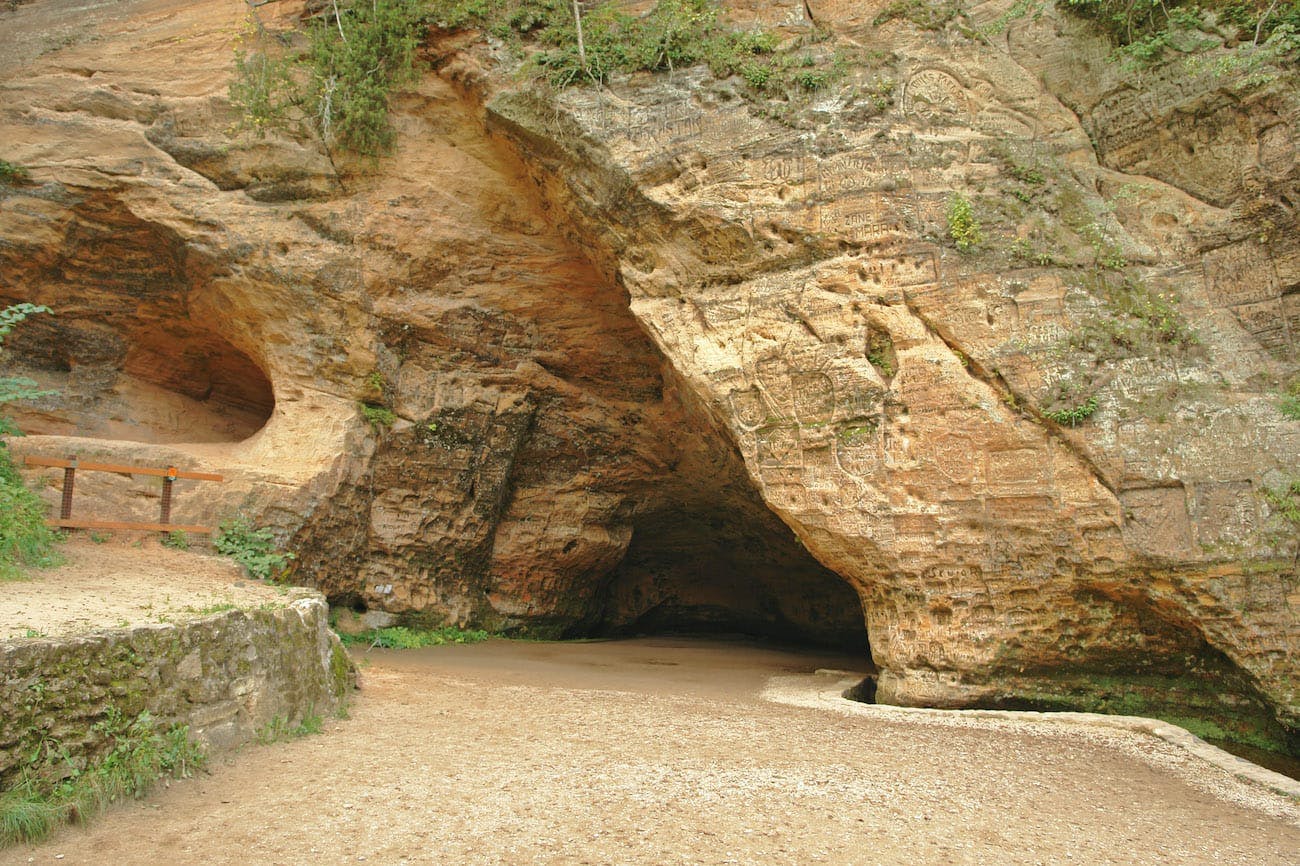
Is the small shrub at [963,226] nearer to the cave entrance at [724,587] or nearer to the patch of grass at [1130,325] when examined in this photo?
the patch of grass at [1130,325]

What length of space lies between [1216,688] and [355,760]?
267 inches

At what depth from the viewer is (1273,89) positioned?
7215mm

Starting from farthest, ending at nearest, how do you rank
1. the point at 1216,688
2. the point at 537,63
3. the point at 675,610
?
the point at 675,610 < the point at 537,63 < the point at 1216,688

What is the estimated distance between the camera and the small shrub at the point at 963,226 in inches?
310

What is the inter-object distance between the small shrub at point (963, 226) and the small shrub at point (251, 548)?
770 centimetres

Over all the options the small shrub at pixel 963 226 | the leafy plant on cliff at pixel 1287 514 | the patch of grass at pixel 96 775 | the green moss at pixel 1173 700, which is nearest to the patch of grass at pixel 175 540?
the patch of grass at pixel 96 775

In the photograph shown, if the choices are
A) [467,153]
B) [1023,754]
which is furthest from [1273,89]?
[467,153]

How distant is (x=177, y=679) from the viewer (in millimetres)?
4336

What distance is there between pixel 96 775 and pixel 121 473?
229 inches

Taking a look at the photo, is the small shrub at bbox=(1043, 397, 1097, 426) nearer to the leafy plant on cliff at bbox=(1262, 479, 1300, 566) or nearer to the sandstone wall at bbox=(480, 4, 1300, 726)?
the sandstone wall at bbox=(480, 4, 1300, 726)

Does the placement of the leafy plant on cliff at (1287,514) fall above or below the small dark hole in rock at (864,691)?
above

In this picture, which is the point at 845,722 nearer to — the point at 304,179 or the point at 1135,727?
the point at 1135,727

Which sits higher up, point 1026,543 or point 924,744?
point 1026,543

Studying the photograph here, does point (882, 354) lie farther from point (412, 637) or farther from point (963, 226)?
point (412, 637)
